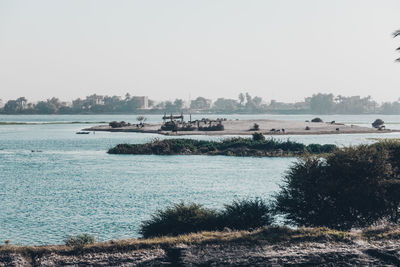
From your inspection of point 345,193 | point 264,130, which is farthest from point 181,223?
point 264,130

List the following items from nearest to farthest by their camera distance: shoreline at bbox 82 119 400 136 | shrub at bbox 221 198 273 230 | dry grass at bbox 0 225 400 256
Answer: dry grass at bbox 0 225 400 256
shrub at bbox 221 198 273 230
shoreline at bbox 82 119 400 136

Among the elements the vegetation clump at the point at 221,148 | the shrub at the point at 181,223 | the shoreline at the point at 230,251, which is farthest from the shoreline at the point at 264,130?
the shoreline at the point at 230,251

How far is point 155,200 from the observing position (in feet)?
136

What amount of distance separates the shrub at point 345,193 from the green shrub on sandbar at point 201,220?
1.18 m

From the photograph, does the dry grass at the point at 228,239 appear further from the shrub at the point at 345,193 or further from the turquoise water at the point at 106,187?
the turquoise water at the point at 106,187

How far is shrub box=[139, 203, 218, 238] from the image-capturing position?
76.1ft

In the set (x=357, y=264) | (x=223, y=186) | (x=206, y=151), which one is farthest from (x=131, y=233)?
(x=206, y=151)

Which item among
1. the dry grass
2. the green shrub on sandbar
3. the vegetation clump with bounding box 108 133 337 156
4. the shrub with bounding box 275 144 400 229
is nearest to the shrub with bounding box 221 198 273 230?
the green shrub on sandbar

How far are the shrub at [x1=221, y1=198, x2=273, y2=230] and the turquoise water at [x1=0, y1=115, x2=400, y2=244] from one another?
659 cm

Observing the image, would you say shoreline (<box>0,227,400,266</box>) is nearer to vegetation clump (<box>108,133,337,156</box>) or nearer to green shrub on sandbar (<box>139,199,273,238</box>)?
green shrub on sandbar (<box>139,199,273,238</box>)

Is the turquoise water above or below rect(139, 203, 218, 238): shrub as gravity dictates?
below

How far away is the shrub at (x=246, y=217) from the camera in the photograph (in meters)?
23.8

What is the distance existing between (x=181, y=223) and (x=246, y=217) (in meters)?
2.72

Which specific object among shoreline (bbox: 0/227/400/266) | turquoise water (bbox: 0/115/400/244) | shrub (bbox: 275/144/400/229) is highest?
shrub (bbox: 275/144/400/229)
